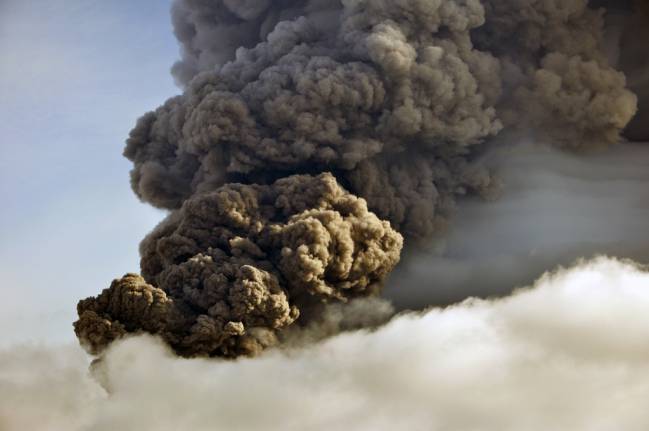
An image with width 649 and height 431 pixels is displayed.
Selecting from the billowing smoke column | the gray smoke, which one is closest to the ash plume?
the billowing smoke column

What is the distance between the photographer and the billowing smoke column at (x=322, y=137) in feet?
83.7

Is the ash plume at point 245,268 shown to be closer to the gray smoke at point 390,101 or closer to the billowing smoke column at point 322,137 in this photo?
the billowing smoke column at point 322,137

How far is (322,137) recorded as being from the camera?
29.5m

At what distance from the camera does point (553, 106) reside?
106ft

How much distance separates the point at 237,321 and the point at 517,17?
46.5 feet

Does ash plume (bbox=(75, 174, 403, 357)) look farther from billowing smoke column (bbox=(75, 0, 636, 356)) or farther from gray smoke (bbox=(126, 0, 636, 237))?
gray smoke (bbox=(126, 0, 636, 237))

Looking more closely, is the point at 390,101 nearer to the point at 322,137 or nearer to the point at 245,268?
the point at 322,137

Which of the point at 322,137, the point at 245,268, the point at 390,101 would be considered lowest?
the point at 245,268

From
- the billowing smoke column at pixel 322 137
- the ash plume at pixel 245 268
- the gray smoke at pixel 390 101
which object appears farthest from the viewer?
the gray smoke at pixel 390 101

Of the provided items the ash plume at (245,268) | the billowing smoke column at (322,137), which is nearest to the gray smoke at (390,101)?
the billowing smoke column at (322,137)

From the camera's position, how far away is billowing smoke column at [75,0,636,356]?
25.5 meters

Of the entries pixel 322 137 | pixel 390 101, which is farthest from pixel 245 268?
pixel 390 101

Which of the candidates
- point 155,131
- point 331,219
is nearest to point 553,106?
point 331,219

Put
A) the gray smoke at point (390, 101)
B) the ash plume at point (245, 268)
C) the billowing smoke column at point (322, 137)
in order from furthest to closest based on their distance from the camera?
the gray smoke at point (390, 101) → the billowing smoke column at point (322, 137) → the ash plume at point (245, 268)
